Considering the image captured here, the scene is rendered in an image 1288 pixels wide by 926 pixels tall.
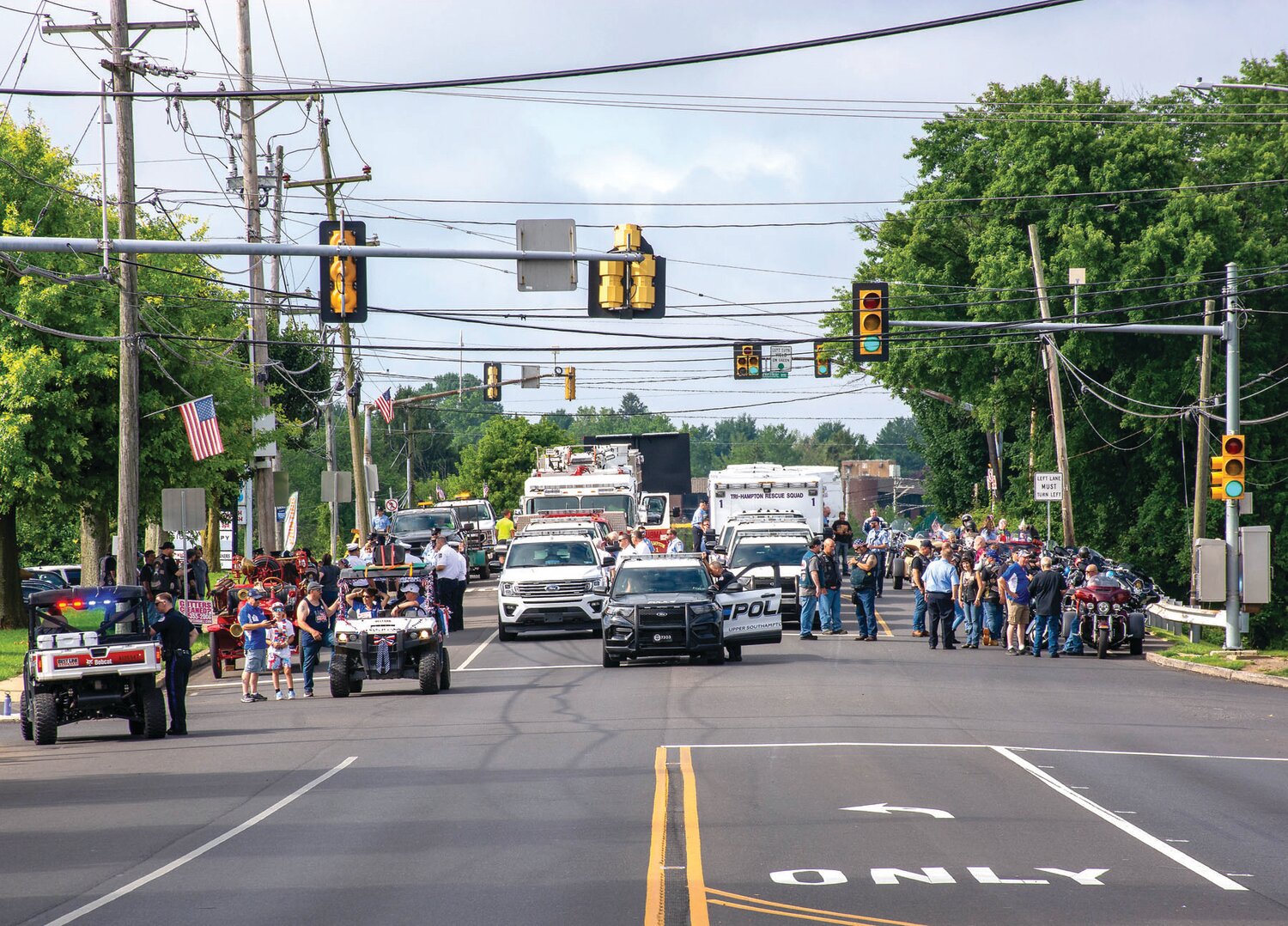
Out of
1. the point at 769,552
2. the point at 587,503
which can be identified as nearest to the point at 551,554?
the point at 769,552

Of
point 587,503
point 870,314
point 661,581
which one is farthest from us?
point 587,503

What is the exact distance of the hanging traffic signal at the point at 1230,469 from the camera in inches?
1016

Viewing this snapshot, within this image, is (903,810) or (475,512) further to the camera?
(475,512)

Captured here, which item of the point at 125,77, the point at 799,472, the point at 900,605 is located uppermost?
the point at 125,77

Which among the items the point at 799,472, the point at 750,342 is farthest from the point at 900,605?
the point at 750,342

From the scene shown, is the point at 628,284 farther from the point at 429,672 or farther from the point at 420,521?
the point at 420,521

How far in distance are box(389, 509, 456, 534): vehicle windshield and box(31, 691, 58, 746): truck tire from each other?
2855 cm

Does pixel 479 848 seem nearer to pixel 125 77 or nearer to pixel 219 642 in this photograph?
pixel 219 642

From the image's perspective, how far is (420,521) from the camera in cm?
4741

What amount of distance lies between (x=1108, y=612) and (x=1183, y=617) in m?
2.87

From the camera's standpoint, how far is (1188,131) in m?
50.2

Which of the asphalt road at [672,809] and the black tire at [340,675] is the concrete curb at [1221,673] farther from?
the black tire at [340,675]

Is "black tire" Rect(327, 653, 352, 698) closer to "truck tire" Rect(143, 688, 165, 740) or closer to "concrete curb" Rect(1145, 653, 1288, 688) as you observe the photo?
"truck tire" Rect(143, 688, 165, 740)

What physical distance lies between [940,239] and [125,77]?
30.2m
